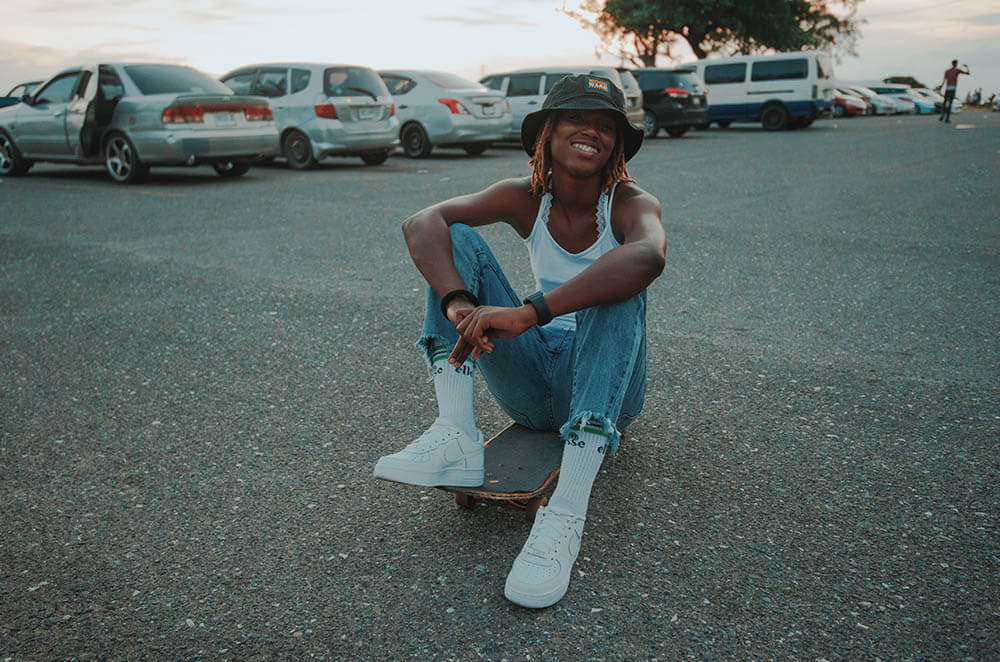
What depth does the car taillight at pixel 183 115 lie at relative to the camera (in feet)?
32.8

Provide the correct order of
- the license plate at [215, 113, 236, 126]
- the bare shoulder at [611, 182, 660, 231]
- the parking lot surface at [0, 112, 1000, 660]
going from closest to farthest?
the parking lot surface at [0, 112, 1000, 660] → the bare shoulder at [611, 182, 660, 231] → the license plate at [215, 113, 236, 126]

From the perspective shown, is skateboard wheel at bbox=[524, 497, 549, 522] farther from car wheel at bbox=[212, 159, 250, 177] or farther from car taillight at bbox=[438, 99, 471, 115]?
car taillight at bbox=[438, 99, 471, 115]

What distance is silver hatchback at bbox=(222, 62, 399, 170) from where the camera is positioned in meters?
12.3

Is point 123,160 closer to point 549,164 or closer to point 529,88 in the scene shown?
point 529,88

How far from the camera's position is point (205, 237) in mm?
7129

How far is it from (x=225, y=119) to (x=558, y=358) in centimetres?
919

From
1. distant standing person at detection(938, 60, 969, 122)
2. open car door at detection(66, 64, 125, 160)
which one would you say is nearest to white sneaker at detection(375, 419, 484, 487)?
open car door at detection(66, 64, 125, 160)

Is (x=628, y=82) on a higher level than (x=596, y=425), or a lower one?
higher

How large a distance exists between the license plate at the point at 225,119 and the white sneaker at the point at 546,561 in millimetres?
9516

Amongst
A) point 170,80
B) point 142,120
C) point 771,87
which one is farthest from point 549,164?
point 771,87

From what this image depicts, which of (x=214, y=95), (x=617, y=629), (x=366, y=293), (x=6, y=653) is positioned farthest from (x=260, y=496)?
(x=214, y=95)

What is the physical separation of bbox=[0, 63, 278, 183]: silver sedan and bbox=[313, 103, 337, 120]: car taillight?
128cm

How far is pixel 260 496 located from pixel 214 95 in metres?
9.03

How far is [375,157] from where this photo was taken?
1359 centimetres
